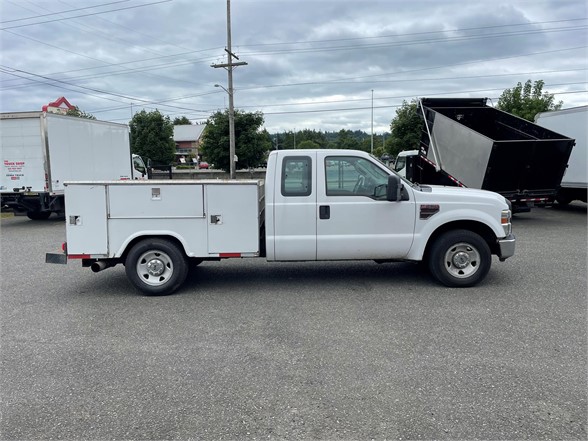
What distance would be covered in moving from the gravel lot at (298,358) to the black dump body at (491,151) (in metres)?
5.28

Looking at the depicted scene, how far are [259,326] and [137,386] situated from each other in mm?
1654

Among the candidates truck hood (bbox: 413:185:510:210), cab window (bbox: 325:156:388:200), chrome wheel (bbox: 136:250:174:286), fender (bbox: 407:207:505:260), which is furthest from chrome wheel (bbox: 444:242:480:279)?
chrome wheel (bbox: 136:250:174:286)

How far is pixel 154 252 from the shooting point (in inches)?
253

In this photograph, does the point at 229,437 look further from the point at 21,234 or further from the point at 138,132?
the point at 138,132

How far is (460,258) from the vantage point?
6.57 metres

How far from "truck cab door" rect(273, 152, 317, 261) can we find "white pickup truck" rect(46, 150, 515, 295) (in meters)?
0.01

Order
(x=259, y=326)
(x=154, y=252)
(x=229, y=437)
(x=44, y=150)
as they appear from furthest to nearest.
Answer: (x=44, y=150)
(x=154, y=252)
(x=259, y=326)
(x=229, y=437)

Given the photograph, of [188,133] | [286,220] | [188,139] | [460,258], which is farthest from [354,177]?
[188,133]

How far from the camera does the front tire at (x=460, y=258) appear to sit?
21.4ft

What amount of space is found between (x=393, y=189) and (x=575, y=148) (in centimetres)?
1165

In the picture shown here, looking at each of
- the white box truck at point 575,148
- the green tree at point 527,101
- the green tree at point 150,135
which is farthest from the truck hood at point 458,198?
the green tree at point 150,135

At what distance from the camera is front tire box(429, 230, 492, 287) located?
651 centimetres

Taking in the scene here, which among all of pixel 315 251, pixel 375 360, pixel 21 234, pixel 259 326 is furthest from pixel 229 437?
pixel 21 234

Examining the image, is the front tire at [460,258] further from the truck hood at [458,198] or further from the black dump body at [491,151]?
the black dump body at [491,151]
